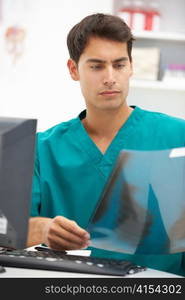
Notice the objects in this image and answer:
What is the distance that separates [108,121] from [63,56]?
6.57ft

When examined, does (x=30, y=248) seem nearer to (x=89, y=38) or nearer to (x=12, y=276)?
(x=12, y=276)

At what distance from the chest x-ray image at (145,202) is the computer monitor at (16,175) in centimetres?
17

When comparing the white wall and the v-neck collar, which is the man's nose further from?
the white wall

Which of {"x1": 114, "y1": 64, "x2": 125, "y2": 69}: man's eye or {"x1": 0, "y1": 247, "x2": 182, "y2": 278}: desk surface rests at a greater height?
{"x1": 114, "y1": 64, "x2": 125, "y2": 69}: man's eye

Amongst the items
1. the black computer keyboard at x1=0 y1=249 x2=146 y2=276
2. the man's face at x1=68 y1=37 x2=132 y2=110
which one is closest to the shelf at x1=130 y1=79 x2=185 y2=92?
the man's face at x1=68 y1=37 x2=132 y2=110

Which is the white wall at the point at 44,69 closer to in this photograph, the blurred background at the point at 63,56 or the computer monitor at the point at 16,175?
the blurred background at the point at 63,56

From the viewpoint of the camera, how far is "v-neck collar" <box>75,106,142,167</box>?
1697mm

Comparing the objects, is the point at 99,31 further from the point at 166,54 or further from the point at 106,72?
the point at 166,54

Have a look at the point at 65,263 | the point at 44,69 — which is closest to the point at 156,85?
the point at 44,69

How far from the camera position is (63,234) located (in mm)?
1296

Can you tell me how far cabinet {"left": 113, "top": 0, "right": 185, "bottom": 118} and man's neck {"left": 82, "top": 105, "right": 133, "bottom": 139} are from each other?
6.28 ft

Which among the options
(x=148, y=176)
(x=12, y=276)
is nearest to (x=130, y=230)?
(x=148, y=176)

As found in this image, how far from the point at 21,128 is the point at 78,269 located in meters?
0.30

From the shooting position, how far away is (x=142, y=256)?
157 cm
